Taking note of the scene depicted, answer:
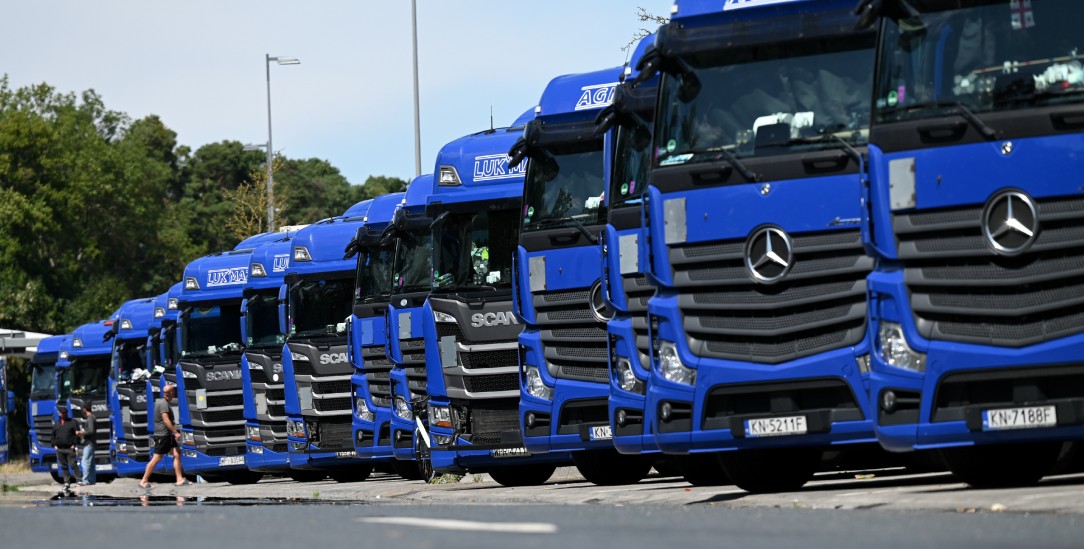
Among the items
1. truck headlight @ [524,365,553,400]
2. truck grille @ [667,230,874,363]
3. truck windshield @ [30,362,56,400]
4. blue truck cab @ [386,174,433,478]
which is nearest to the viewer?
truck grille @ [667,230,874,363]

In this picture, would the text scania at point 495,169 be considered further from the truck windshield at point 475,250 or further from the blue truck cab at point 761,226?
the blue truck cab at point 761,226

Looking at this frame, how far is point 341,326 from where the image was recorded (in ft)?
96.6

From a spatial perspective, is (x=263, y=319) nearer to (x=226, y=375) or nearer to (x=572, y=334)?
(x=226, y=375)

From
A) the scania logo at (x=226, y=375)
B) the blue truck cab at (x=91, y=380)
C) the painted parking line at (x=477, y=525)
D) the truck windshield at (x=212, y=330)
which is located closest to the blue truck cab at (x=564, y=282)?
the painted parking line at (x=477, y=525)

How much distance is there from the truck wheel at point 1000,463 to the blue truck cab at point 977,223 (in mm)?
639

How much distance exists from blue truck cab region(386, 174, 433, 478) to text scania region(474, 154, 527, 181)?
4.83 ft

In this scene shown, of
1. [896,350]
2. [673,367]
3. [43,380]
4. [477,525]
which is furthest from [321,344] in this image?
[43,380]

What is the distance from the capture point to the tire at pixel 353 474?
102ft

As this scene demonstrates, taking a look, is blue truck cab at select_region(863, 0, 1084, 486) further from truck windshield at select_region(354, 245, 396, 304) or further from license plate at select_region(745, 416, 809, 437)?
truck windshield at select_region(354, 245, 396, 304)

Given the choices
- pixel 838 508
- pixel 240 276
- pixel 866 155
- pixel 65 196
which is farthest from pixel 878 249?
pixel 65 196

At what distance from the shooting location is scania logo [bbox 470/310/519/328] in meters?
21.7

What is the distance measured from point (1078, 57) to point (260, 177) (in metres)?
44.6

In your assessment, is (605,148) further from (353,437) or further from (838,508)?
(353,437)

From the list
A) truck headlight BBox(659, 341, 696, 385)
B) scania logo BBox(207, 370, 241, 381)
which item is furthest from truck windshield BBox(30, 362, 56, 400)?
truck headlight BBox(659, 341, 696, 385)
